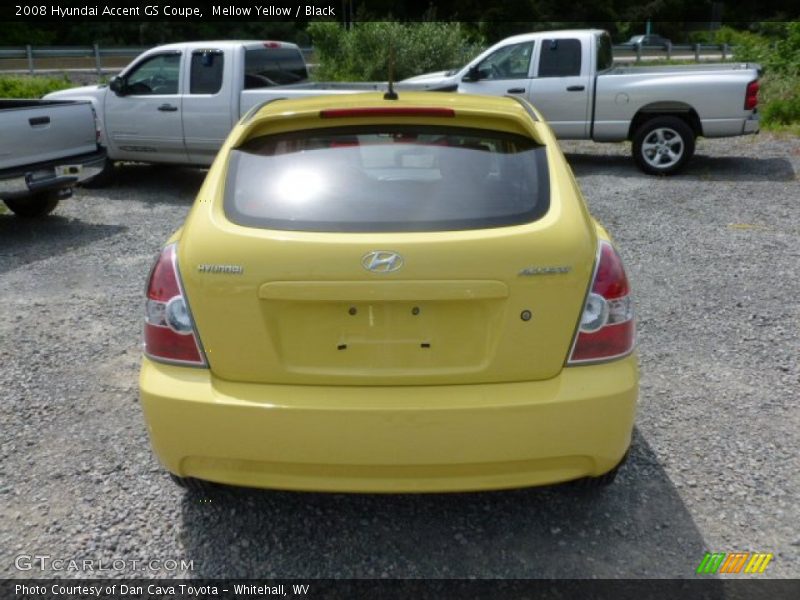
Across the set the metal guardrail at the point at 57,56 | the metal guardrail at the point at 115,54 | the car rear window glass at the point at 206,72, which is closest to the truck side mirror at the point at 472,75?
the car rear window glass at the point at 206,72

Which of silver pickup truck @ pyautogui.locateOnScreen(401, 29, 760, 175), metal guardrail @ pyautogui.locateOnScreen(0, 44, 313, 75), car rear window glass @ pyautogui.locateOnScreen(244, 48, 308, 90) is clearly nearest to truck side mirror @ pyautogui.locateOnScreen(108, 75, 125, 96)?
car rear window glass @ pyautogui.locateOnScreen(244, 48, 308, 90)

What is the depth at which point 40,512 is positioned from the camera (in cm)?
335

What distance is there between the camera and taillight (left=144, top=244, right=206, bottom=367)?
283 cm

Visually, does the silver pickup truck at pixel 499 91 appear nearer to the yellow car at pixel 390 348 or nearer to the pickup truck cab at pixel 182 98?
the pickup truck cab at pixel 182 98

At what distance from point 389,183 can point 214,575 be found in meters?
1.58

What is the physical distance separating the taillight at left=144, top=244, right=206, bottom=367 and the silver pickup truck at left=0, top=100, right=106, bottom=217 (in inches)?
223

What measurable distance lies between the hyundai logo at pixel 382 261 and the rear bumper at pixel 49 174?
20.6ft

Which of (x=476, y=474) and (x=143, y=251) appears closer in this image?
(x=476, y=474)

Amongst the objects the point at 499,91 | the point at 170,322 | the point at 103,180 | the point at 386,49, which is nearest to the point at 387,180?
the point at 170,322

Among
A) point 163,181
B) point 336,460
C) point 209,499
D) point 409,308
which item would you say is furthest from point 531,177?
point 163,181

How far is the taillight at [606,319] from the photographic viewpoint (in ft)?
9.21

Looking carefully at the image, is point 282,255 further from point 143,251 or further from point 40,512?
point 143,251

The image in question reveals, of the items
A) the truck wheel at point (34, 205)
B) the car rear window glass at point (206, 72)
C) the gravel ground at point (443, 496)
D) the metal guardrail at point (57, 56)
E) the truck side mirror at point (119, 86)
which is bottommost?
the metal guardrail at point (57, 56)

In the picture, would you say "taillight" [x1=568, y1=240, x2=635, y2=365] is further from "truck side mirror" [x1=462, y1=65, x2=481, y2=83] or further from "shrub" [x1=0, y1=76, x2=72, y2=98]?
"shrub" [x1=0, y1=76, x2=72, y2=98]
